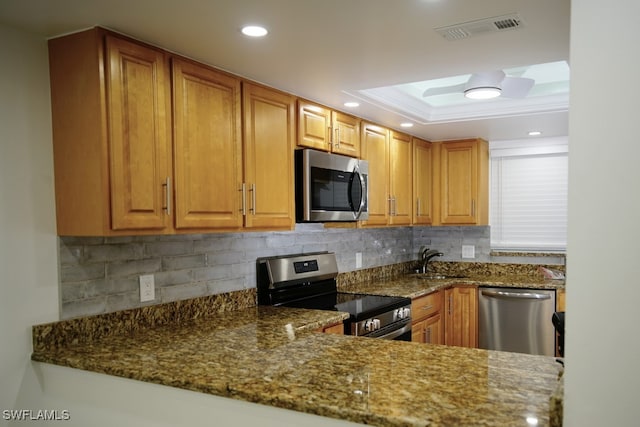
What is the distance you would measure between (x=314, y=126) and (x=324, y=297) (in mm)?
1232

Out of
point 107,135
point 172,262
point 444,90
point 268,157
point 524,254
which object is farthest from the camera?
point 524,254

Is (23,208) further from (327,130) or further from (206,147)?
(327,130)

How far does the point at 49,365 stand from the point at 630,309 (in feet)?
6.61

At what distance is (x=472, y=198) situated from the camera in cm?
470

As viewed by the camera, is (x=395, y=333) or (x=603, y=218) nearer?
(x=603, y=218)

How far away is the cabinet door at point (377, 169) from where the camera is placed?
374 cm

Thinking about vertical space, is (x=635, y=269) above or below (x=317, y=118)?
below

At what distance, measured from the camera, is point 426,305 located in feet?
13.1

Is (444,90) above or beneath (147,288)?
above

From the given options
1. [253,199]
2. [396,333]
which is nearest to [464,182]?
[396,333]

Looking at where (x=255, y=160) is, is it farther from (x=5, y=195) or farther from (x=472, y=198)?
(x=472, y=198)

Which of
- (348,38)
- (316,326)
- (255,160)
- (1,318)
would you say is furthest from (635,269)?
(1,318)

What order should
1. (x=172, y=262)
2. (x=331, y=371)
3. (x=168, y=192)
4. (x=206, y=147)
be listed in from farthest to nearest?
(x=172, y=262)
(x=206, y=147)
(x=168, y=192)
(x=331, y=371)

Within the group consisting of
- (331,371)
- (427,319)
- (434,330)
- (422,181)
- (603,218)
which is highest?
(422,181)
